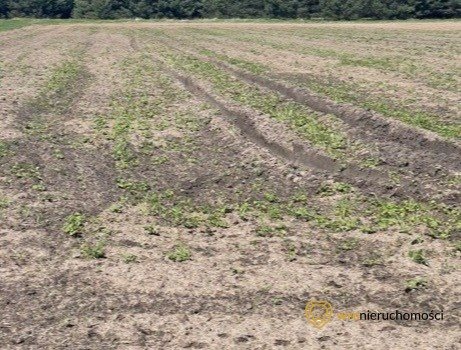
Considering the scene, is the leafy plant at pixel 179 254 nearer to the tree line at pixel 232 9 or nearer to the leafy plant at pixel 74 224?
the leafy plant at pixel 74 224

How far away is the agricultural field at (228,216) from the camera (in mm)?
6715

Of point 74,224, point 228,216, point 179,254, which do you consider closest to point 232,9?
point 228,216

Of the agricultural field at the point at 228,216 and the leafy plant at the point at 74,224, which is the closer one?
the agricultural field at the point at 228,216

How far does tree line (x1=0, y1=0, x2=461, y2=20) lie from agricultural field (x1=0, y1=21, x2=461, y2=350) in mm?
61530

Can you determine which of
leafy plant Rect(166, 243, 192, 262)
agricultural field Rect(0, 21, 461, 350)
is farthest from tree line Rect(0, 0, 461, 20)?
leafy plant Rect(166, 243, 192, 262)

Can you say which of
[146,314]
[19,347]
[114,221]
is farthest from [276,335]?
[114,221]

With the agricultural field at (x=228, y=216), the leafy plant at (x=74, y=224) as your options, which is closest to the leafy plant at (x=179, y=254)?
the agricultural field at (x=228, y=216)

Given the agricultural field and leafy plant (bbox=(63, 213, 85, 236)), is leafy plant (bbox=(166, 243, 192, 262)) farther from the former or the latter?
leafy plant (bbox=(63, 213, 85, 236))

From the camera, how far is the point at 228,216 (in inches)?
388

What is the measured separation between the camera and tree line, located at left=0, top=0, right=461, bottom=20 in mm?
79125

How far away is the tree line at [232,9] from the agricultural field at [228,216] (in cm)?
6153

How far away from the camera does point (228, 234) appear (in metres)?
9.11

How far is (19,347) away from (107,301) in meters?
1.05

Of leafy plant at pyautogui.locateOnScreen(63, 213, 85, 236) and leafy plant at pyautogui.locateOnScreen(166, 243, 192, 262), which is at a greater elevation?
leafy plant at pyautogui.locateOnScreen(63, 213, 85, 236)
